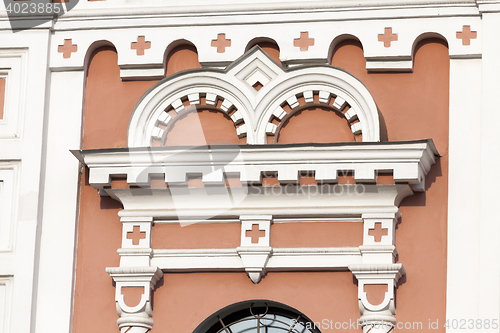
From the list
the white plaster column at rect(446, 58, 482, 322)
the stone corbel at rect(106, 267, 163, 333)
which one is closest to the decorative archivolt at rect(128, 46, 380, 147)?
the white plaster column at rect(446, 58, 482, 322)

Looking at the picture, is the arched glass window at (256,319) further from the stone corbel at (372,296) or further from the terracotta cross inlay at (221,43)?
the terracotta cross inlay at (221,43)

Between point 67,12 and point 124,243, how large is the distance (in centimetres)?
223

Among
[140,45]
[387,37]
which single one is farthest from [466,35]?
[140,45]

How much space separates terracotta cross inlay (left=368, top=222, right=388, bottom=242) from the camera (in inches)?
364

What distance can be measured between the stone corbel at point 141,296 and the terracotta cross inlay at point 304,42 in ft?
7.46

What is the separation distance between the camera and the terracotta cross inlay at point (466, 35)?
31.7 ft

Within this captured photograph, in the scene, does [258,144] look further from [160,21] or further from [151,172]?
[160,21]

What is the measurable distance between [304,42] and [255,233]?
1.73 metres

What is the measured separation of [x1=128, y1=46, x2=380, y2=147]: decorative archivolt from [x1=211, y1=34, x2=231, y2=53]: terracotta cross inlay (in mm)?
243

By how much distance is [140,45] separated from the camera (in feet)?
33.1

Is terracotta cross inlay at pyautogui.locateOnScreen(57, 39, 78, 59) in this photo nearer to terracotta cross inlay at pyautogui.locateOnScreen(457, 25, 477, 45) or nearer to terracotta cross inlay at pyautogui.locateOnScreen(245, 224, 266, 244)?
terracotta cross inlay at pyautogui.locateOnScreen(245, 224, 266, 244)

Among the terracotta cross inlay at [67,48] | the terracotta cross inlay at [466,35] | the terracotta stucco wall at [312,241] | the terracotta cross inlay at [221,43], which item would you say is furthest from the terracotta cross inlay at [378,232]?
the terracotta cross inlay at [67,48]

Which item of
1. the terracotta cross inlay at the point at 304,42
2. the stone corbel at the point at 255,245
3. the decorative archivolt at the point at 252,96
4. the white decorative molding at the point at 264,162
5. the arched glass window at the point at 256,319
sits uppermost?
the terracotta cross inlay at the point at 304,42

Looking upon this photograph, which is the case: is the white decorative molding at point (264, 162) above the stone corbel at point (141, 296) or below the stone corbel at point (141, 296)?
above
